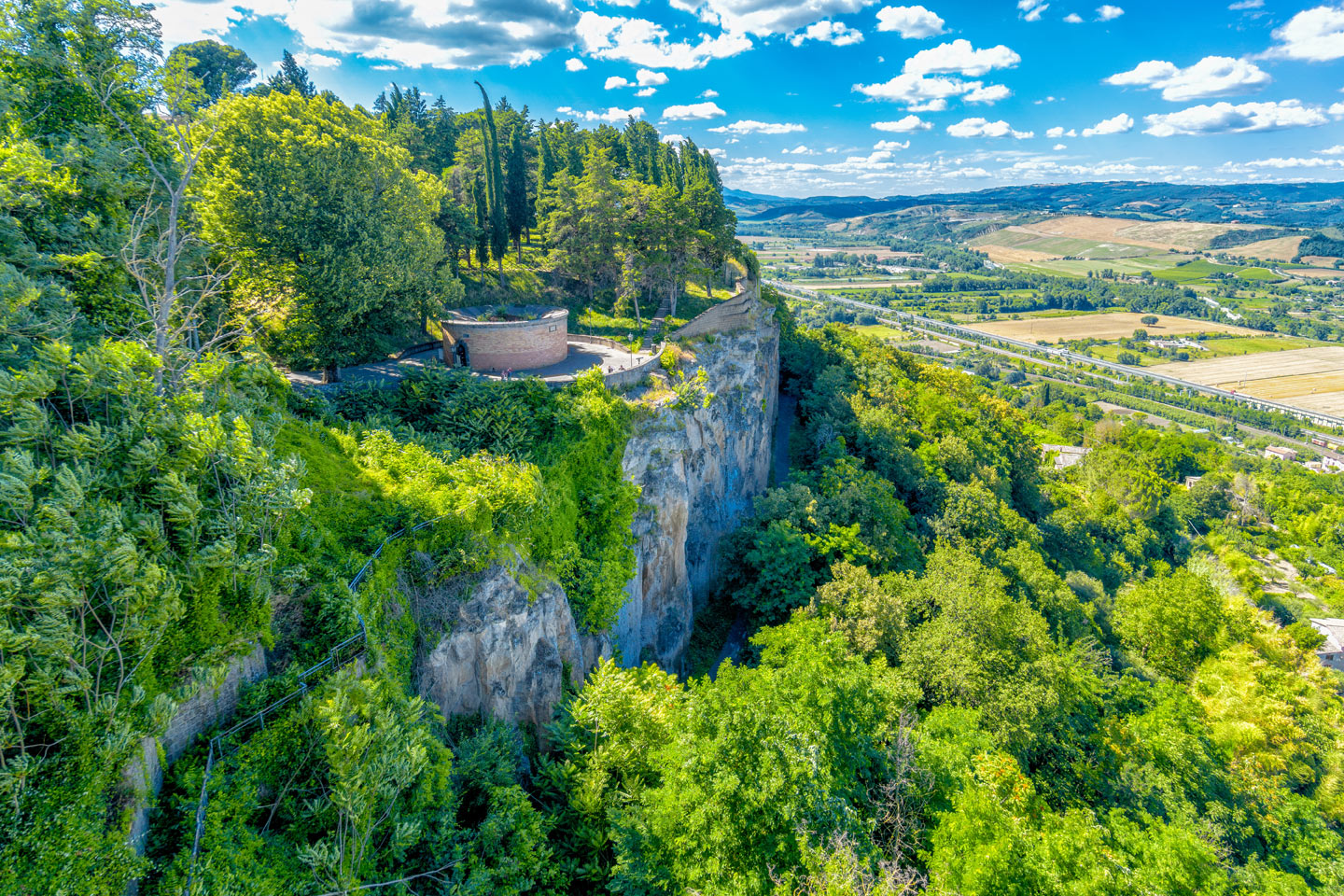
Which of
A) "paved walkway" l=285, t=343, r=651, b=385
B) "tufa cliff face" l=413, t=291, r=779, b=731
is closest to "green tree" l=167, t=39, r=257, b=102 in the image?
"paved walkway" l=285, t=343, r=651, b=385

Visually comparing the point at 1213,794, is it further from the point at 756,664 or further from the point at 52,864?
the point at 52,864

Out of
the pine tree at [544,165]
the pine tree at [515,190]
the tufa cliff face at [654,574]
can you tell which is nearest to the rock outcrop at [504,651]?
the tufa cliff face at [654,574]

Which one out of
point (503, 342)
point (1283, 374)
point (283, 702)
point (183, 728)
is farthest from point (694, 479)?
point (1283, 374)

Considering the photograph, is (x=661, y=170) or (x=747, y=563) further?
(x=661, y=170)

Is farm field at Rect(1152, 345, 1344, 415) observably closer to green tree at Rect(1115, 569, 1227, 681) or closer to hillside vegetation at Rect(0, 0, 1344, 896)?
green tree at Rect(1115, 569, 1227, 681)

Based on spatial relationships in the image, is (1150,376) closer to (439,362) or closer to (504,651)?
(439,362)

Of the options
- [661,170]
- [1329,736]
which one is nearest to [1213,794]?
[1329,736]

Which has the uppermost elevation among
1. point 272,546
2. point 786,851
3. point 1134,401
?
point 272,546
